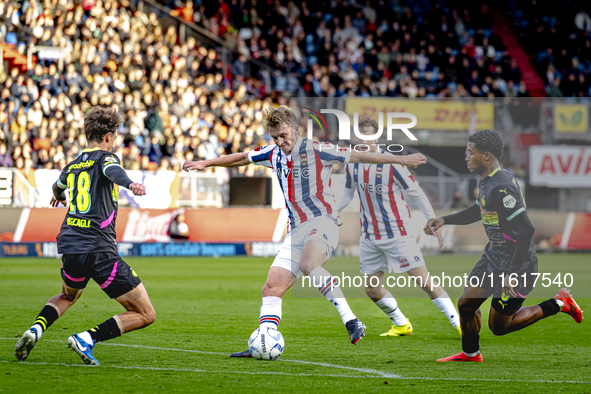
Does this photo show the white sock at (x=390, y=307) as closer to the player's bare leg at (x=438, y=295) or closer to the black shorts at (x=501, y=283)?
the player's bare leg at (x=438, y=295)

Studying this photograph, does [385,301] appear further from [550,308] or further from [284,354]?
[550,308]

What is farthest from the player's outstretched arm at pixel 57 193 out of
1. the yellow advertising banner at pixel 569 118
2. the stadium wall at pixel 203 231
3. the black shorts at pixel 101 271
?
the yellow advertising banner at pixel 569 118

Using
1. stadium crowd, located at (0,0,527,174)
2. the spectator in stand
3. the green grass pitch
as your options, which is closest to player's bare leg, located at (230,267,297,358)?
the green grass pitch

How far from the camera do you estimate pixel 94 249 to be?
587 cm

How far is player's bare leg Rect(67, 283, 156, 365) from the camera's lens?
5.78 meters

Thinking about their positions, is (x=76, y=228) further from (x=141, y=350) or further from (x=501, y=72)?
(x=501, y=72)

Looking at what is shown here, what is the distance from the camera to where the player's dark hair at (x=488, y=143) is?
652cm

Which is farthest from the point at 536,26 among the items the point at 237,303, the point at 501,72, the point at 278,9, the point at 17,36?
the point at 237,303

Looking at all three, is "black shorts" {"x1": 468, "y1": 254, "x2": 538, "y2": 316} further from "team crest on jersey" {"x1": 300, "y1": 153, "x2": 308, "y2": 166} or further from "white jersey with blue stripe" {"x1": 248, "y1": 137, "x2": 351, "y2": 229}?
"team crest on jersey" {"x1": 300, "y1": 153, "x2": 308, "y2": 166}

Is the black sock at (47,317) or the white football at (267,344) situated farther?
the white football at (267,344)

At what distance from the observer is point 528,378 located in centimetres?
582

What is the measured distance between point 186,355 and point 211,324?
228cm

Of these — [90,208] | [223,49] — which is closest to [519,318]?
[90,208]

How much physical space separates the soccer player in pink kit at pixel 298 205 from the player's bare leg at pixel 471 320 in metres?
0.88
